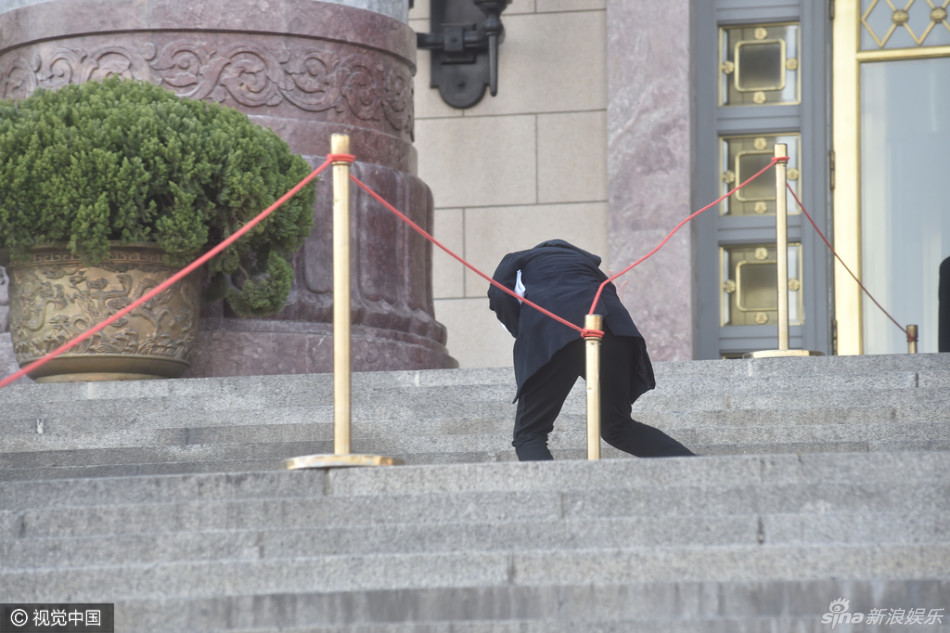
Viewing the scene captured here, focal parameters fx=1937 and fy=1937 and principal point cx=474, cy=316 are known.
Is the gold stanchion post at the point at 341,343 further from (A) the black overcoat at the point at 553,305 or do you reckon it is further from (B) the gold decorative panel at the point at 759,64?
(B) the gold decorative panel at the point at 759,64

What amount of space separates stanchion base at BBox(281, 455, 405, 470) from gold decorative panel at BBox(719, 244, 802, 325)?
5.95 metres

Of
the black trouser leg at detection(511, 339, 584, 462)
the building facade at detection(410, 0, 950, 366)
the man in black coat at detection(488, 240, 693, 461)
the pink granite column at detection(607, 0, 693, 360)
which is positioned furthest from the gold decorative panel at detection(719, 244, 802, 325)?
the black trouser leg at detection(511, 339, 584, 462)

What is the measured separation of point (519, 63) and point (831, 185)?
2047mm

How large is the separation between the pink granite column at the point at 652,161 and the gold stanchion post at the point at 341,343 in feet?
16.9

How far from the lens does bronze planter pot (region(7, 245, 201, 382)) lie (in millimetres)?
8297

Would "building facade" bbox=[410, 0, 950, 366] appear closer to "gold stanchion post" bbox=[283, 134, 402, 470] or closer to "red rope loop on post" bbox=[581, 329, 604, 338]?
"red rope loop on post" bbox=[581, 329, 604, 338]

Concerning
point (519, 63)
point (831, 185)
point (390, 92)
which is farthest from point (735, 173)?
point (390, 92)

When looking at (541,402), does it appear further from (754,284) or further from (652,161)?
(754,284)

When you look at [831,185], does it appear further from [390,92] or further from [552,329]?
[552,329]

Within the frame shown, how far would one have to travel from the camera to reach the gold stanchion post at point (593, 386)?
20.8 feet

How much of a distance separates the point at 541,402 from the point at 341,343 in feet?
2.56

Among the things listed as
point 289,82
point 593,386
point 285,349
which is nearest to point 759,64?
point 289,82

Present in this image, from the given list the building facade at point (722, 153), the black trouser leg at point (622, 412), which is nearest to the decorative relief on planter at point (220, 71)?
the building facade at point (722, 153)

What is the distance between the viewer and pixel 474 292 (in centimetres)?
1191
